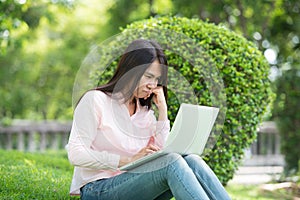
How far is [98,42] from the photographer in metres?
11.7

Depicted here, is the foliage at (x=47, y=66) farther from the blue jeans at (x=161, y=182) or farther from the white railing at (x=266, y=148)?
the blue jeans at (x=161, y=182)

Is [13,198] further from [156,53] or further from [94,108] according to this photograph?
[156,53]

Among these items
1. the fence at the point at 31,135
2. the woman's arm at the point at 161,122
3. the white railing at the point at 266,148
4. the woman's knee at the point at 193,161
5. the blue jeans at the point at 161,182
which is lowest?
the white railing at the point at 266,148

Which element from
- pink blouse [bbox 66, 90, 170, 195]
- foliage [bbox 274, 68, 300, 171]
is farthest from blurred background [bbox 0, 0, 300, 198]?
pink blouse [bbox 66, 90, 170, 195]

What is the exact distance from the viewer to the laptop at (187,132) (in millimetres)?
2814

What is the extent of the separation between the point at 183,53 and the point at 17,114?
25.4 feet

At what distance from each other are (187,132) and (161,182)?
0.30 meters

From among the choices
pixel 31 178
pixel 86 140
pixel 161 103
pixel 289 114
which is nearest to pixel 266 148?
pixel 289 114

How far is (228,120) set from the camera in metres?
4.64

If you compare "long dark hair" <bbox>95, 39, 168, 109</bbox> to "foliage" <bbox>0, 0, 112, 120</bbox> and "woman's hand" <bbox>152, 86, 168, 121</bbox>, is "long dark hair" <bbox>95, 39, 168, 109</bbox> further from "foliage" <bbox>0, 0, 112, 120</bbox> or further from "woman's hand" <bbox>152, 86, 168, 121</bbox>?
"foliage" <bbox>0, 0, 112, 120</bbox>

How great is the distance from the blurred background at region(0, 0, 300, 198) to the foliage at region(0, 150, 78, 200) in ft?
5.22

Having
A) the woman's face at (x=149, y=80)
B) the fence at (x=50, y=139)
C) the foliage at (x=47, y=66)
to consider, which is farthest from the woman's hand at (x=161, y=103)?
the foliage at (x=47, y=66)

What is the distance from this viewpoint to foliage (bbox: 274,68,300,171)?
6.99 metres

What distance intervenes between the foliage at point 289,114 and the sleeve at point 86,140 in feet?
14.8
